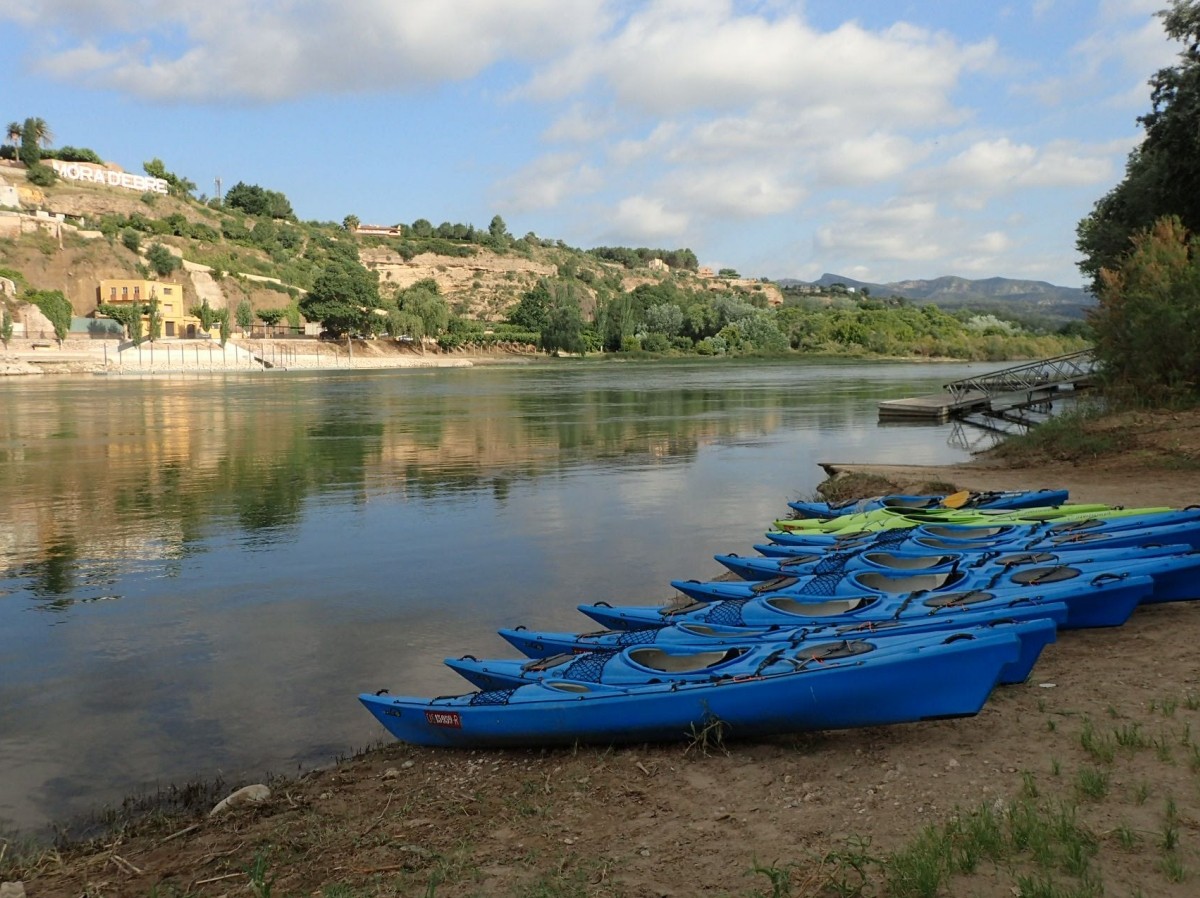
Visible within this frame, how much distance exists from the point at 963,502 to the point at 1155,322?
43.5 ft

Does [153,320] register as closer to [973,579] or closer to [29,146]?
[29,146]

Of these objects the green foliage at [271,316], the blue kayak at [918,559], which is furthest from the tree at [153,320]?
the blue kayak at [918,559]

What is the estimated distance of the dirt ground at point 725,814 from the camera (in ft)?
15.1

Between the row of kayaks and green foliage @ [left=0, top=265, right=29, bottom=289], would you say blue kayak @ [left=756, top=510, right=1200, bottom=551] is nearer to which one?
the row of kayaks

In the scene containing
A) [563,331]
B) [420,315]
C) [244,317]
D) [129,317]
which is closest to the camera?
[129,317]

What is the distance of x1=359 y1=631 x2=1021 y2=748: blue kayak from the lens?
5.84 metres

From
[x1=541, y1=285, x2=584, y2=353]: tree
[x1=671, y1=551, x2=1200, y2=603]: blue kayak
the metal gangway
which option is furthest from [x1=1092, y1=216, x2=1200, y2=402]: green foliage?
[x1=541, y1=285, x2=584, y2=353]: tree

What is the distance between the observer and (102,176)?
14338 centimetres

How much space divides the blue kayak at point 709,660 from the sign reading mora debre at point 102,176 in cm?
15366

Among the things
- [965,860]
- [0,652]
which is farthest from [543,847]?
[0,652]

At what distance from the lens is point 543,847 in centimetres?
524

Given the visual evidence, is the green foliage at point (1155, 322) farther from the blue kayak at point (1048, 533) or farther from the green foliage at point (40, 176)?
the green foliage at point (40, 176)

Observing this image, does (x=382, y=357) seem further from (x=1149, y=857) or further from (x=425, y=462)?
(x=1149, y=857)

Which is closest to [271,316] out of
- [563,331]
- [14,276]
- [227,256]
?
[227,256]
